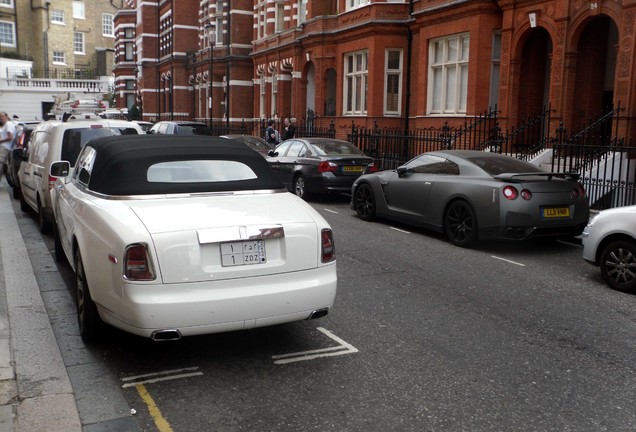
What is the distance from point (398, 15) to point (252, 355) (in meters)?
21.2

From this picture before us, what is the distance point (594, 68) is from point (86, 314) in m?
16.1

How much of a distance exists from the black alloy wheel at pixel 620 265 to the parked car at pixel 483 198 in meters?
1.76

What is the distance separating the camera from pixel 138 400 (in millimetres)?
4297

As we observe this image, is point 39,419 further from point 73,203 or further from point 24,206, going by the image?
point 24,206

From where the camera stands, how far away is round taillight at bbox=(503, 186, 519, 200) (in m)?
9.23

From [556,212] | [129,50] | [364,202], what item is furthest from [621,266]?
[129,50]

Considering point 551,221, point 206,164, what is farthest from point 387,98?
point 206,164

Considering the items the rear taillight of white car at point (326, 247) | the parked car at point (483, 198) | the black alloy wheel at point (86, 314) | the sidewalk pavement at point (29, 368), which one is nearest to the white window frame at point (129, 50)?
the parked car at point (483, 198)

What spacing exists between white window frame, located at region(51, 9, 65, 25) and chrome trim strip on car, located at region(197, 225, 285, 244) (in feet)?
242

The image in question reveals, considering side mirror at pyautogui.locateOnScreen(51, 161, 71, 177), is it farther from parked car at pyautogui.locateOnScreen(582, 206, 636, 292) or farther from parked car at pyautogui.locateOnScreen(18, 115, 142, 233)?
parked car at pyautogui.locateOnScreen(582, 206, 636, 292)

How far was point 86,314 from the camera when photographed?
5172mm

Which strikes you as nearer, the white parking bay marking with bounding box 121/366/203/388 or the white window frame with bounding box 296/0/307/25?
the white parking bay marking with bounding box 121/366/203/388

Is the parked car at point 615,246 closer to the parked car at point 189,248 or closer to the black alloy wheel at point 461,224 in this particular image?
the black alloy wheel at point 461,224

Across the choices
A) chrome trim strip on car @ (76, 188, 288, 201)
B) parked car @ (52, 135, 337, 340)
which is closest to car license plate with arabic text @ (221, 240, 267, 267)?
parked car @ (52, 135, 337, 340)
